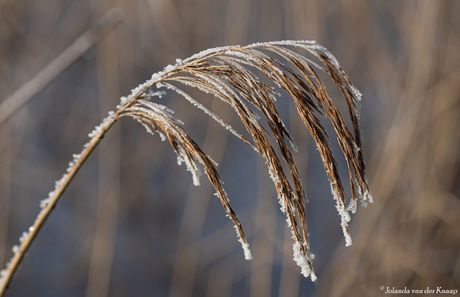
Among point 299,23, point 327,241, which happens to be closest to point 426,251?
point 327,241

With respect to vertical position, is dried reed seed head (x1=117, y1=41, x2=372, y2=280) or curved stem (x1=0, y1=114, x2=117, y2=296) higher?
dried reed seed head (x1=117, y1=41, x2=372, y2=280)

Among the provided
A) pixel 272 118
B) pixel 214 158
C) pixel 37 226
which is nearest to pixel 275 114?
pixel 272 118

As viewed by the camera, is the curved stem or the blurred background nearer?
the curved stem

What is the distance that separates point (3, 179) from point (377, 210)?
80.1 inches

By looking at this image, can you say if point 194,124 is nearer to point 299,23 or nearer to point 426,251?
point 299,23

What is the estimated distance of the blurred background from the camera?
2166 mm

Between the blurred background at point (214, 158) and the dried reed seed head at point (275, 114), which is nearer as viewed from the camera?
the dried reed seed head at point (275, 114)

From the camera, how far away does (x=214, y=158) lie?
2602mm

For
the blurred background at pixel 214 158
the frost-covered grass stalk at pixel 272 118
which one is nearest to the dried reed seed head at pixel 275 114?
the frost-covered grass stalk at pixel 272 118

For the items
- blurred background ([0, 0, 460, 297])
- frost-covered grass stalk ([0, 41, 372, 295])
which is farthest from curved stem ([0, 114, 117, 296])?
blurred background ([0, 0, 460, 297])

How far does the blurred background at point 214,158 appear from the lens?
85.3 inches

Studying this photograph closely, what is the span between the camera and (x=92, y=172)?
2928 millimetres

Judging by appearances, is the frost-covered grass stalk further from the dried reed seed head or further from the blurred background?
the blurred background

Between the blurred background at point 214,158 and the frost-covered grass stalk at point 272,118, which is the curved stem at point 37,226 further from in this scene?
the blurred background at point 214,158
